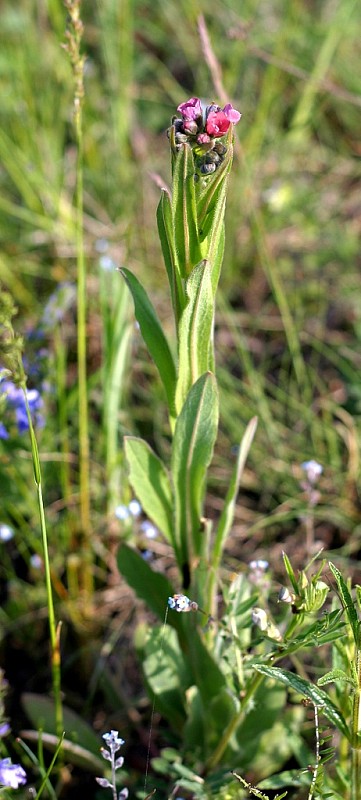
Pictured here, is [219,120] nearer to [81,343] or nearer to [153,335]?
[153,335]

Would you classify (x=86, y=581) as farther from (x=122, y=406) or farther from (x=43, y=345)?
(x=43, y=345)

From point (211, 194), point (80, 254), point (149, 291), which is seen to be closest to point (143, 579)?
point (80, 254)

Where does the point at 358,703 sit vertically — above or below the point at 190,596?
below

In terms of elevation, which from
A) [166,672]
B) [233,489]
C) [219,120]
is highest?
[219,120]


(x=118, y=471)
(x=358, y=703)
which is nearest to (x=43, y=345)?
(x=118, y=471)

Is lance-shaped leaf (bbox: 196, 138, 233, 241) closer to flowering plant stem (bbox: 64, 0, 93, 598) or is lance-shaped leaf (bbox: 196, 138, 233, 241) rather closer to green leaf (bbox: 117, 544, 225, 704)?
flowering plant stem (bbox: 64, 0, 93, 598)

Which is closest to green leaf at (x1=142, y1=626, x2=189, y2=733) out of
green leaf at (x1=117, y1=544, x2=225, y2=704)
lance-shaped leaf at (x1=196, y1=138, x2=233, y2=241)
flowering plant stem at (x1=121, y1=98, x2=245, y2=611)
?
green leaf at (x1=117, y1=544, x2=225, y2=704)
